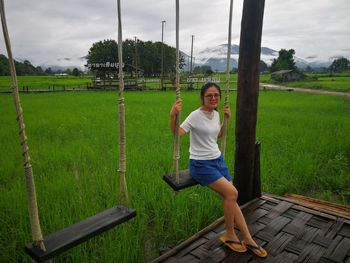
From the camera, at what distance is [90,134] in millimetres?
6430

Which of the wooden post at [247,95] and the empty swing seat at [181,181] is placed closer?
the empty swing seat at [181,181]

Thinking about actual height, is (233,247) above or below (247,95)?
below

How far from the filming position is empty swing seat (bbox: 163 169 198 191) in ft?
6.89

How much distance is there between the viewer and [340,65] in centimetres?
7262

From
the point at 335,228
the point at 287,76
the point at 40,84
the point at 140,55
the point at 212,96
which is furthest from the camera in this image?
the point at 140,55

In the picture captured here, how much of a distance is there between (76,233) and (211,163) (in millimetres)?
1074

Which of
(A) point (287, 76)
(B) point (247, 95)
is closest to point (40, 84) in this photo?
(B) point (247, 95)

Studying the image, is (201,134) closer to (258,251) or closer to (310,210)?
(258,251)

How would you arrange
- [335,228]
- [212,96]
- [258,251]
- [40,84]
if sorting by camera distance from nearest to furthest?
[258,251] → [212,96] → [335,228] → [40,84]

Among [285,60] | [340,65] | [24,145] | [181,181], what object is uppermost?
[340,65]

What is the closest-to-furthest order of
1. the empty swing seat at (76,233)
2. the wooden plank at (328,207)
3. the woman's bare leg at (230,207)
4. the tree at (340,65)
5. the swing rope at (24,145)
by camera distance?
the swing rope at (24,145), the empty swing seat at (76,233), the woman's bare leg at (230,207), the wooden plank at (328,207), the tree at (340,65)

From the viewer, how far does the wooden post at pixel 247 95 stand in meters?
2.49

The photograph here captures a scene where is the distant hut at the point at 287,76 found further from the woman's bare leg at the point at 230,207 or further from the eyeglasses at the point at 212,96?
the woman's bare leg at the point at 230,207

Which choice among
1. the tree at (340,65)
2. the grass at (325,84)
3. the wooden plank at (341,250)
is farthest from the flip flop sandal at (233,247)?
the tree at (340,65)
